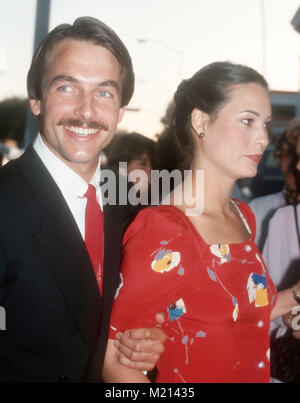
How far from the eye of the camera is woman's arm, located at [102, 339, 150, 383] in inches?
66.8

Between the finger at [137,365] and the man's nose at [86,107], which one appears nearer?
the finger at [137,365]

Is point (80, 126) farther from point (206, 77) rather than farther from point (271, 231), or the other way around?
point (271, 231)

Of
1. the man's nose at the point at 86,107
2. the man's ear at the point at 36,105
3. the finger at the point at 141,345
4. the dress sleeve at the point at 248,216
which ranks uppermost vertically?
the man's ear at the point at 36,105

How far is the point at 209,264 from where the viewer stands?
1.78 meters

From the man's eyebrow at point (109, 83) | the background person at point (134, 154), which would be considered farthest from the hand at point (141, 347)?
the background person at point (134, 154)

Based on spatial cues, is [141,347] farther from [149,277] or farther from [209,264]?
[209,264]

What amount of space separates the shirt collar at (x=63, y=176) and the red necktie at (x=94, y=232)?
0.04 meters

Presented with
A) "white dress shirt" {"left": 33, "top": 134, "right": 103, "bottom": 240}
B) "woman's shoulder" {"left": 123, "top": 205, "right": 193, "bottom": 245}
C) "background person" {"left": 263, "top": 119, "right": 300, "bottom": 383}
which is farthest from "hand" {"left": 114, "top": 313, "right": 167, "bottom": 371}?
"background person" {"left": 263, "top": 119, "right": 300, "bottom": 383}

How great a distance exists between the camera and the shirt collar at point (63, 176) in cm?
182

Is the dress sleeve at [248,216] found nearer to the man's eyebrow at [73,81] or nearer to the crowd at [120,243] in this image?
the crowd at [120,243]

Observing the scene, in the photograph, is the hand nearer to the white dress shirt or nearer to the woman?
the woman
